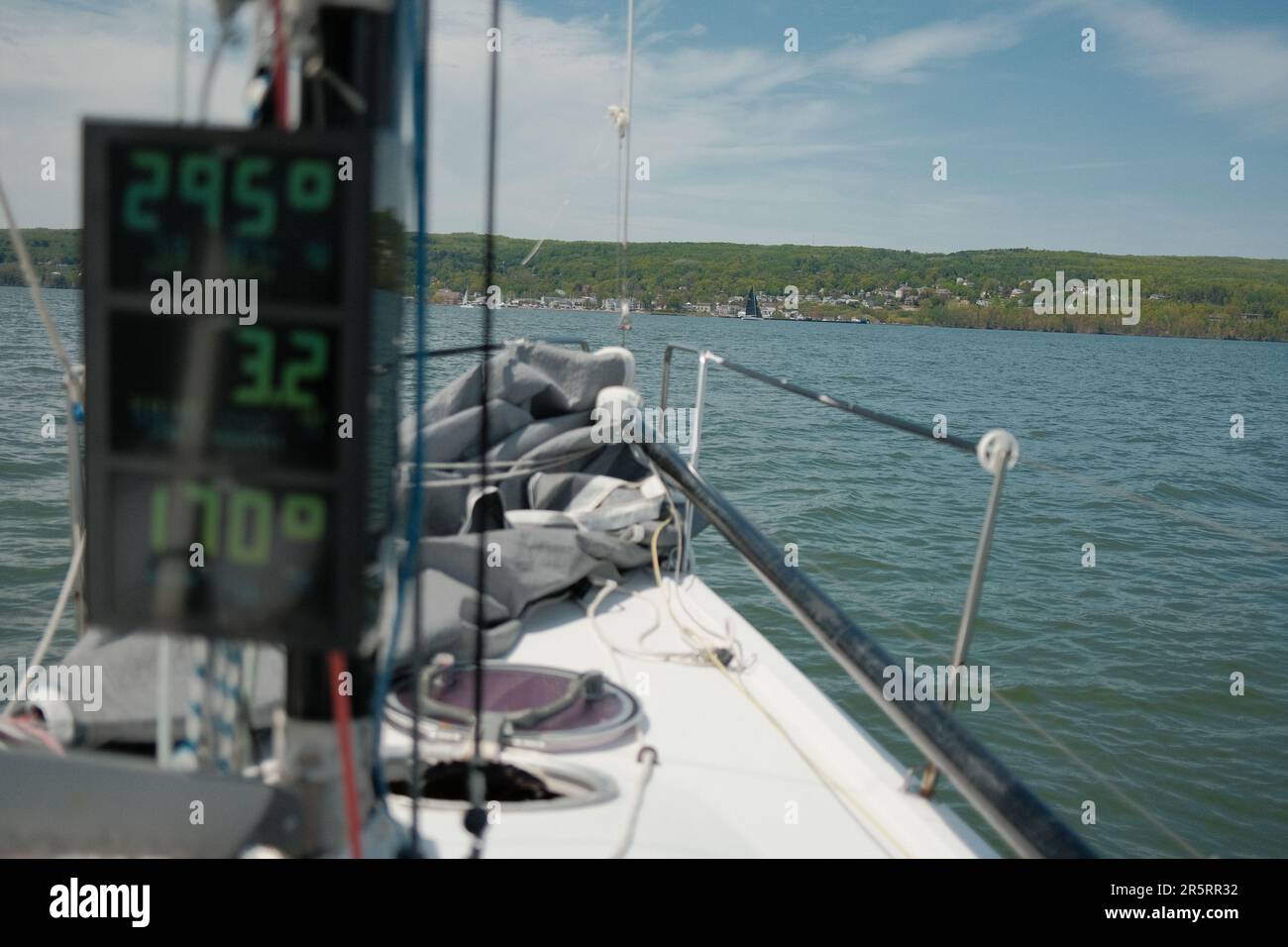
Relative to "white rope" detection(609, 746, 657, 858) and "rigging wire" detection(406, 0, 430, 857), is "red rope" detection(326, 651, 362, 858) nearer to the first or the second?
"rigging wire" detection(406, 0, 430, 857)

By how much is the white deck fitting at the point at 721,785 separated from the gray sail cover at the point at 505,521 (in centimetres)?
23

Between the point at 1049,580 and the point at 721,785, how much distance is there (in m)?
7.57

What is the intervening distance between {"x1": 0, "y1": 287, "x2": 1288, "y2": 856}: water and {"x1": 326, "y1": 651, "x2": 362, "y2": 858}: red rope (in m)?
0.55

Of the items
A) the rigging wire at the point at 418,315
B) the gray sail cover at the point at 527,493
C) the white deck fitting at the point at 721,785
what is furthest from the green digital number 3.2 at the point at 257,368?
the gray sail cover at the point at 527,493

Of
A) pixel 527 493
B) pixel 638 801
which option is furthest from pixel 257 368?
pixel 527 493

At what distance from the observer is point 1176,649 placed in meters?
7.63

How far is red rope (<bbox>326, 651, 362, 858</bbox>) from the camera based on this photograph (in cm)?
120

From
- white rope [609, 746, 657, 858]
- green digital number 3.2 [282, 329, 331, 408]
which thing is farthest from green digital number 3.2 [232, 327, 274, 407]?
white rope [609, 746, 657, 858]

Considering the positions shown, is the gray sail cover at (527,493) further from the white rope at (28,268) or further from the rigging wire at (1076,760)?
the white rope at (28,268)

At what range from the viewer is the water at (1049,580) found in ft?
18.3

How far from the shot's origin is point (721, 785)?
2105 millimetres

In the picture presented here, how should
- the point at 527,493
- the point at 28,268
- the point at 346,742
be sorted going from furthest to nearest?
1. the point at 527,493
2. the point at 28,268
3. the point at 346,742

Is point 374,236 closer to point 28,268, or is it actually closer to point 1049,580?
point 28,268
